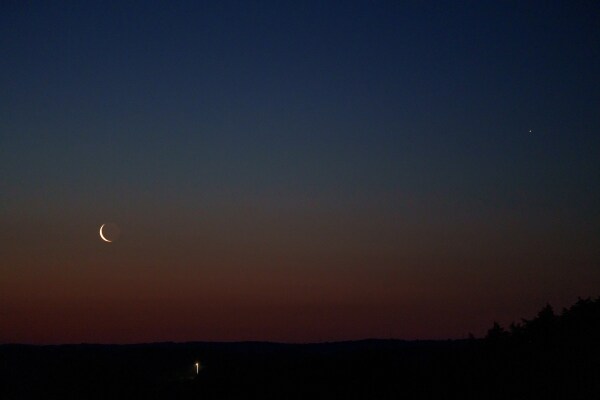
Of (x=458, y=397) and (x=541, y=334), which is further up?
(x=541, y=334)

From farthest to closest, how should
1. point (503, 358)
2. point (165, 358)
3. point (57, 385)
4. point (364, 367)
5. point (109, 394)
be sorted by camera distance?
1. point (165, 358)
2. point (57, 385)
3. point (109, 394)
4. point (364, 367)
5. point (503, 358)

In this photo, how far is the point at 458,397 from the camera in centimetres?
2125

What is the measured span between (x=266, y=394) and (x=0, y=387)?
78.5 ft

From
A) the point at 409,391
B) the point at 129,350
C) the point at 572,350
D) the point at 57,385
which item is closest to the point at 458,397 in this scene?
the point at 409,391

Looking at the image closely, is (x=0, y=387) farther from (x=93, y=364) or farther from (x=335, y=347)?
(x=335, y=347)

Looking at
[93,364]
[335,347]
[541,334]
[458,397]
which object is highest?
[335,347]

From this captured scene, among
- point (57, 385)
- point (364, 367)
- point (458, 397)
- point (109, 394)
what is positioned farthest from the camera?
point (57, 385)

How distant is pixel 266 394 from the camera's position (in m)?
26.2

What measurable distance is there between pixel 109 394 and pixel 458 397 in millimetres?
22684

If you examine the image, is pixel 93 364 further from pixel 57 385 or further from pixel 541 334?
pixel 541 334

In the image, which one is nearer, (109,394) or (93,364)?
(109,394)

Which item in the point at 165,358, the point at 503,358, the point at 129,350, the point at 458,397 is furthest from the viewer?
the point at 129,350

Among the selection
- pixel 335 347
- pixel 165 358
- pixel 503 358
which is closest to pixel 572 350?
pixel 503 358

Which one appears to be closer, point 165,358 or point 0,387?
point 0,387
